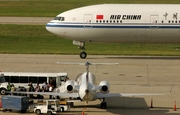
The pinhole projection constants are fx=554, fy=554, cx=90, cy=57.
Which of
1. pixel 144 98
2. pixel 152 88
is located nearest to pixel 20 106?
pixel 144 98

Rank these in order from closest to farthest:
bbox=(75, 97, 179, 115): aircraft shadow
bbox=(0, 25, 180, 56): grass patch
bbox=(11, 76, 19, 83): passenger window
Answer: bbox=(75, 97, 179, 115): aircraft shadow
bbox=(11, 76, 19, 83): passenger window
bbox=(0, 25, 180, 56): grass patch

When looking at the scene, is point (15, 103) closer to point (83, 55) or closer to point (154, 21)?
point (83, 55)

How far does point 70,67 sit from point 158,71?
7.59 m

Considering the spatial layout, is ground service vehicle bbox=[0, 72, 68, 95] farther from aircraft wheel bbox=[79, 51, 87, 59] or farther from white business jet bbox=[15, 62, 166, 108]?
aircraft wheel bbox=[79, 51, 87, 59]

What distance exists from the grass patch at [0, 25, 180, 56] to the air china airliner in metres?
4.22

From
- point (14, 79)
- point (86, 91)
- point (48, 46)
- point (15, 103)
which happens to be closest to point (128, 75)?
point (14, 79)

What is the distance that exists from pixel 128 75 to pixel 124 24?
7508mm

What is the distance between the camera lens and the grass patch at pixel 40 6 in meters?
81.2

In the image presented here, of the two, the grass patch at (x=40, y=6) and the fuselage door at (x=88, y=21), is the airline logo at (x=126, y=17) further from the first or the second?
the grass patch at (x=40, y=6)

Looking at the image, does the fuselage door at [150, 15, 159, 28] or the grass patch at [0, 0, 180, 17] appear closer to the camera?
the fuselage door at [150, 15, 159, 28]

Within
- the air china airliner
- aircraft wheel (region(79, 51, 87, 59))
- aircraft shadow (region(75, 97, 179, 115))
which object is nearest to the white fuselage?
the air china airliner

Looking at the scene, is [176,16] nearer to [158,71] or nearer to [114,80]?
[158,71]

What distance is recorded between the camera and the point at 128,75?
148 ft

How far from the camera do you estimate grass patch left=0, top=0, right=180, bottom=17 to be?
81.2 meters
